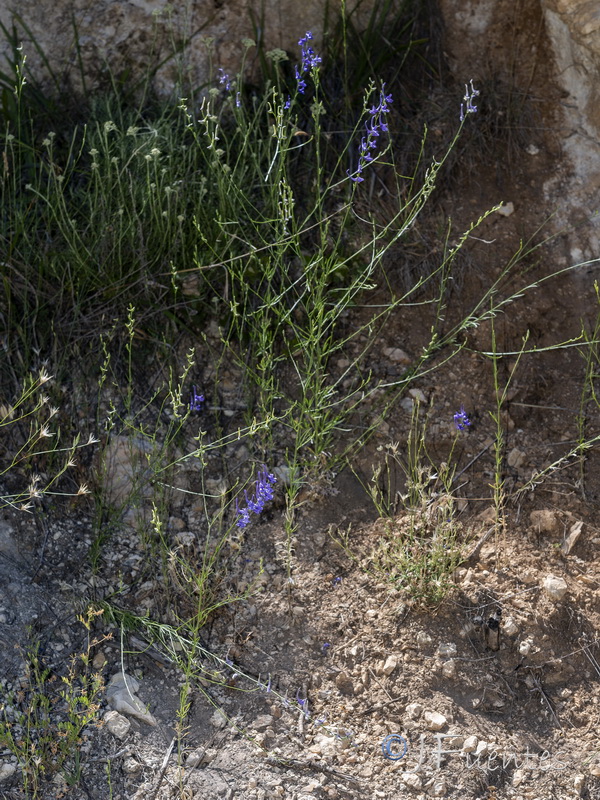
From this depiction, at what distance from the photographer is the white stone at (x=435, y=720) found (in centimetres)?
252

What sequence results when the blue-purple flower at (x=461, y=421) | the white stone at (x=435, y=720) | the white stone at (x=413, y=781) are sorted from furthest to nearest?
the blue-purple flower at (x=461, y=421)
the white stone at (x=435, y=720)
the white stone at (x=413, y=781)

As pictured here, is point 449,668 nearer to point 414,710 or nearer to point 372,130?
point 414,710

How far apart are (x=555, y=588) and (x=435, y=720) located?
0.56 metres

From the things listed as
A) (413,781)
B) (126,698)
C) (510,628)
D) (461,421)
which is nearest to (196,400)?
(461,421)

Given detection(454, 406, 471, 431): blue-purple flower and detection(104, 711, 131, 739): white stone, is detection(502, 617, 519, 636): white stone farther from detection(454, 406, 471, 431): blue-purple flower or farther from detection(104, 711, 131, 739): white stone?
detection(104, 711, 131, 739): white stone

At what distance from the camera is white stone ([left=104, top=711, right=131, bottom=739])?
2.47 meters

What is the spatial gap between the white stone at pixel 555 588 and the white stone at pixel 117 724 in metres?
1.32

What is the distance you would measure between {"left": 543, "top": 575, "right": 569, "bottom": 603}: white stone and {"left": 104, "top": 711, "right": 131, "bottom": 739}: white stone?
1316mm

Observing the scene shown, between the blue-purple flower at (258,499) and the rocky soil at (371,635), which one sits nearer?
the rocky soil at (371,635)

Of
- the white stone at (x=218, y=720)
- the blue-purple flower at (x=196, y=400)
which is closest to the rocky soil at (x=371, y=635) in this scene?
the white stone at (x=218, y=720)

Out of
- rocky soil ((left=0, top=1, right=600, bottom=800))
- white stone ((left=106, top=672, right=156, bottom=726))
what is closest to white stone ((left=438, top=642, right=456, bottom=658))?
rocky soil ((left=0, top=1, right=600, bottom=800))

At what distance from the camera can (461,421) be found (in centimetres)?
305

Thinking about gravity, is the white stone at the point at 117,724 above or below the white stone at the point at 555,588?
below

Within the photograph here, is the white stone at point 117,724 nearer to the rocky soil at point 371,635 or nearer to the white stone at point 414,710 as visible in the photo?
the rocky soil at point 371,635
